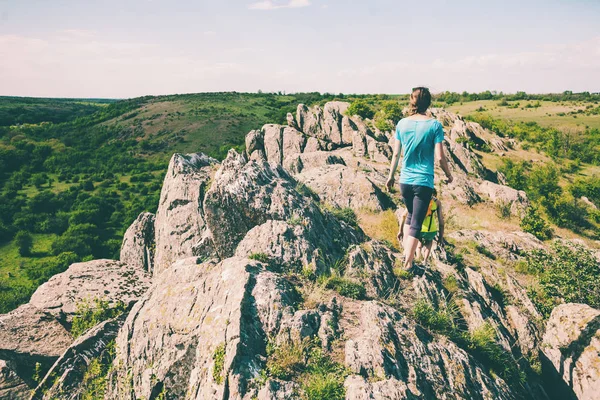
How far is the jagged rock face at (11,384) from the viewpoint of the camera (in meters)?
11.7

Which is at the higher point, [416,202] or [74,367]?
[416,202]

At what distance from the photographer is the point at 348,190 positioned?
1008 inches

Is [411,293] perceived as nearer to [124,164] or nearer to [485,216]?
[485,216]

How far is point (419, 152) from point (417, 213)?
4.31ft

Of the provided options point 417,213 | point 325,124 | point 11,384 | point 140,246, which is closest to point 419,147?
point 417,213

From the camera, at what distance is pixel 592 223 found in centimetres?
4050

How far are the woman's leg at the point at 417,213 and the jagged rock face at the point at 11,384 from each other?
13.6 metres

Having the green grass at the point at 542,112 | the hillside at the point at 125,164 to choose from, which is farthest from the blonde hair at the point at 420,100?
the green grass at the point at 542,112

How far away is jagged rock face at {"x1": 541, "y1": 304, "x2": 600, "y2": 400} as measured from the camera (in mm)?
11602

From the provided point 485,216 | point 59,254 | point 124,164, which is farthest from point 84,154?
point 485,216

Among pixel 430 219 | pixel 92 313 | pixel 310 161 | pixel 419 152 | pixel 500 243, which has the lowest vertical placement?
pixel 500 243

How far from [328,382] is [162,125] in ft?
555

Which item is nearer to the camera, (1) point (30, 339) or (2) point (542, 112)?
(1) point (30, 339)

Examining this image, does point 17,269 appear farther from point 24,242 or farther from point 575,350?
point 575,350
